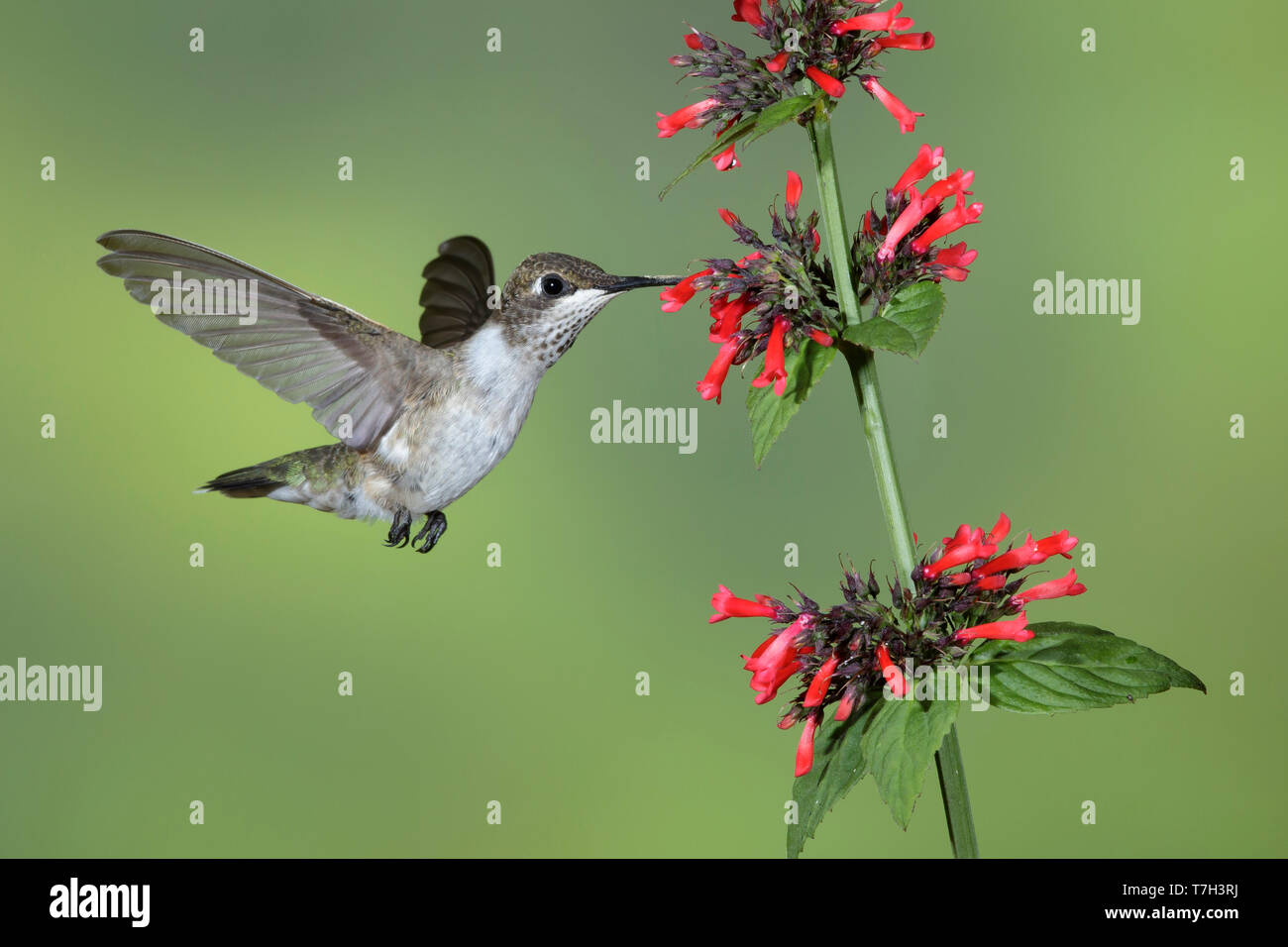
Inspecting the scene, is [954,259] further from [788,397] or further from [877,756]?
[877,756]

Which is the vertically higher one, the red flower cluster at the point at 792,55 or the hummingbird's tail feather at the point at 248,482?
the red flower cluster at the point at 792,55

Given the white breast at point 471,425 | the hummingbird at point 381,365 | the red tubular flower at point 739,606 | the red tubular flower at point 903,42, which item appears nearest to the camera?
the red tubular flower at point 903,42

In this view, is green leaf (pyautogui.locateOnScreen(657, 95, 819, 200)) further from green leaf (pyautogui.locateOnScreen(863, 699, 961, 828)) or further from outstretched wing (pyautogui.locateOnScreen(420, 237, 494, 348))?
outstretched wing (pyautogui.locateOnScreen(420, 237, 494, 348))

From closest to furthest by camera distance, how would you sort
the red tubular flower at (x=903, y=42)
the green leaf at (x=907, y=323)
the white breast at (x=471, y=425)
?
1. the green leaf at (x=907, y=323)
2. the red tubular flower at (x=903, y=42)
3. the white breast at (x=471, y=425)

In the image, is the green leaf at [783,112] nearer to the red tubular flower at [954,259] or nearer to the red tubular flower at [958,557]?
the red tubular flower at [954,259]

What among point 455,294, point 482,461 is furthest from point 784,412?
point 455,294

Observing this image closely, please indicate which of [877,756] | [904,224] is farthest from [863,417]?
[877,756]

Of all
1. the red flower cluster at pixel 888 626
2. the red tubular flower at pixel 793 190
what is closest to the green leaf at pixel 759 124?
the red tubular flower at pixel 793 190
